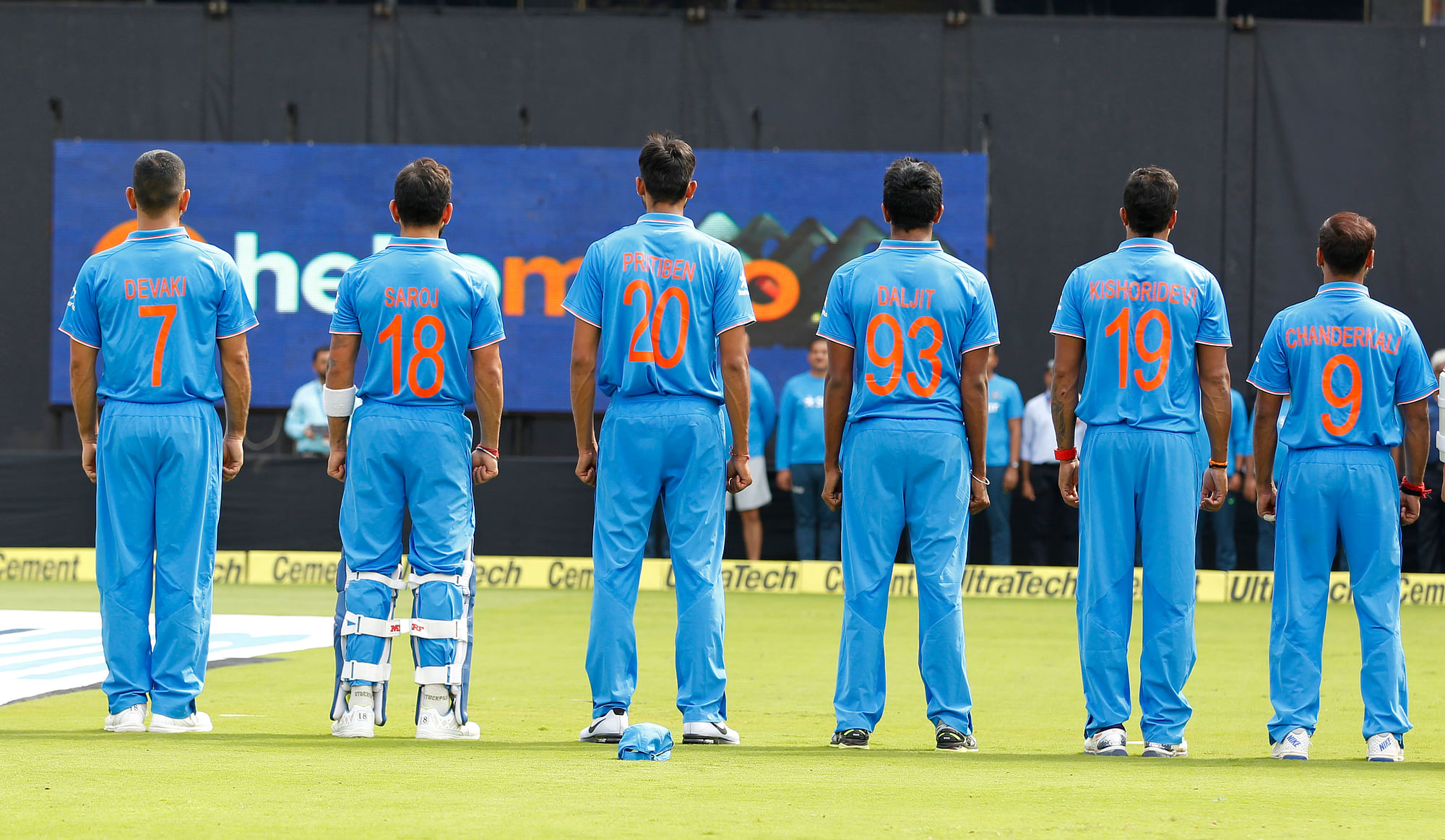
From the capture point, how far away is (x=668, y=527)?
582 centimetres

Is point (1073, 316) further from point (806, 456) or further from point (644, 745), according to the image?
point (806, 456)

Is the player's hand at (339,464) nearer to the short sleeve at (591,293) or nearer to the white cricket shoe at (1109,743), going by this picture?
the short sleeve at (591,293)

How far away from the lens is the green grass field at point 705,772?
13.0 feet

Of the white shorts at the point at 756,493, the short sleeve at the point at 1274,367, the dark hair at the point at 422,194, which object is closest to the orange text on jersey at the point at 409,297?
the dark hair at the point at 422,194

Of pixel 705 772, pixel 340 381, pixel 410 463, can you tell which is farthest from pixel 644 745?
pixel 340 381

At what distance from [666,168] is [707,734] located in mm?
1912

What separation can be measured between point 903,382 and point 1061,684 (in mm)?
2986

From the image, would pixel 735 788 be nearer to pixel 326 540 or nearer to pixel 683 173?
pixel 683 173

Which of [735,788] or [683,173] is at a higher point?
[683,173]

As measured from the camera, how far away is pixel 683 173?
5.84 meters

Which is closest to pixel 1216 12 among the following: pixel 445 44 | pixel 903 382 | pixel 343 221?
pixel 445 44

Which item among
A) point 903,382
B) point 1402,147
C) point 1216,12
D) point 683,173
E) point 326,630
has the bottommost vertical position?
point 326,630

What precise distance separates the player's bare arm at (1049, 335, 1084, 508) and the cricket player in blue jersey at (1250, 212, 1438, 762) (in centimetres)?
61

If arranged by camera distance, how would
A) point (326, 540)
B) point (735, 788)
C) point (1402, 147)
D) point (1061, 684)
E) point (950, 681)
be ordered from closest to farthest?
point (735, 788) → point (950, 681) → point (1061, 684) → point (326, 540) → point (1402, 147)
